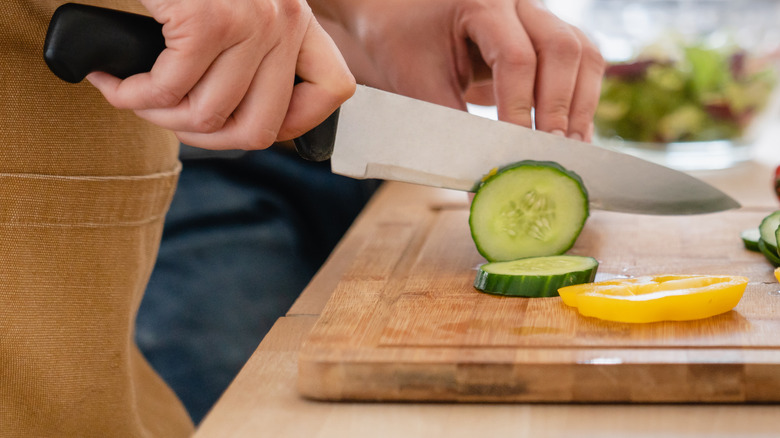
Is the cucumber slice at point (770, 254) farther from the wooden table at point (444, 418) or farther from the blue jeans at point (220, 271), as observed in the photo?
the blue jeans at point (220, 271)

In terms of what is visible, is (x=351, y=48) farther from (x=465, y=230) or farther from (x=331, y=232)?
(x=331, y=232)

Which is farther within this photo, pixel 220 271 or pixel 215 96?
pixel 220 271

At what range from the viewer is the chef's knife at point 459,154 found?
47.4 inches

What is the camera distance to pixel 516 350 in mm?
890

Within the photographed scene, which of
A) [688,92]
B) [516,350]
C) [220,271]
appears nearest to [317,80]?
[516,350]

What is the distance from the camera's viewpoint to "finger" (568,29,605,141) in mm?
1487

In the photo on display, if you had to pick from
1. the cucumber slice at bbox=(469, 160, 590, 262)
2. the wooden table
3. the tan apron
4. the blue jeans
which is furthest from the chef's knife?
the blue jeans

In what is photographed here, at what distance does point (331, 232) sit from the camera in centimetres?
232

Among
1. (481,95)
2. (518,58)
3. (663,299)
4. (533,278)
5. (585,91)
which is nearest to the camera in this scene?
(663,299)

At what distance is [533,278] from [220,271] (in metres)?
1.21

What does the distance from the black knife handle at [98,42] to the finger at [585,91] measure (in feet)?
2.78

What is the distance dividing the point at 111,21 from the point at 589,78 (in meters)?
0.92

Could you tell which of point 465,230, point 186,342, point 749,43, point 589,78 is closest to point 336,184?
point 186,342

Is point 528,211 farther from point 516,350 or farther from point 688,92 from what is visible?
point 688,92
